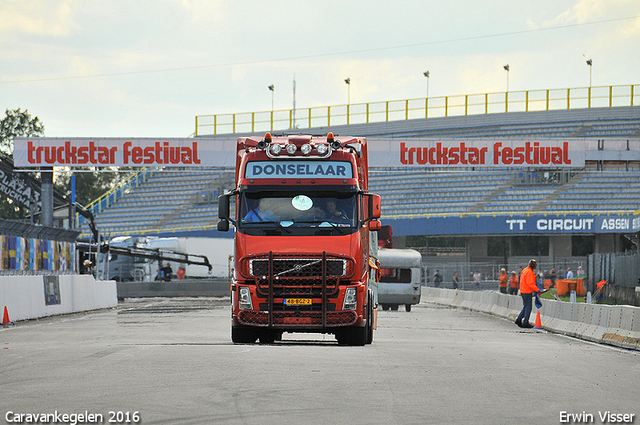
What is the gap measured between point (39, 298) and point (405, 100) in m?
44.2

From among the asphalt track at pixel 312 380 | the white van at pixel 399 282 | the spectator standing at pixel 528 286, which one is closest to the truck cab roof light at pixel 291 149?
the asphalt track at pixel 312 380

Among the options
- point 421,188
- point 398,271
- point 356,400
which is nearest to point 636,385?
point 356,400

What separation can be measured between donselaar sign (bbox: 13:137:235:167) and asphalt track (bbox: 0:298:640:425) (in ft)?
72.6

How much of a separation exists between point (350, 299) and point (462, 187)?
156ft

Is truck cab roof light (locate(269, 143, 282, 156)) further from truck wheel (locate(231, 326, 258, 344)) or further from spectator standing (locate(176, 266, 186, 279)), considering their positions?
spectator standing (locate(176, 266, 186, 279))

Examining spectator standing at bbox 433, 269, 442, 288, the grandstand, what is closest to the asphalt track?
spectator standing at bbox 433, 269, 442, 288

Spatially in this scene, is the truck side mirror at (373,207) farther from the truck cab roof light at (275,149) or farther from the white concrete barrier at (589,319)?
the white concrete barrier at (589,319)

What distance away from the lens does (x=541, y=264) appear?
187 ft

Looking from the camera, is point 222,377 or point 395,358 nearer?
point 222,377

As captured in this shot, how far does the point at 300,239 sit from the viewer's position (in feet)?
45.8

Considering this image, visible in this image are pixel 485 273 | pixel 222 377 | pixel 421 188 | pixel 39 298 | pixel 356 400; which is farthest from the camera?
pixel 421 188

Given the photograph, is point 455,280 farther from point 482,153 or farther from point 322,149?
point 322,149

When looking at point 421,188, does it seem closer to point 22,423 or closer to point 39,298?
point 39,298

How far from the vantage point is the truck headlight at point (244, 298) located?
1417cm
